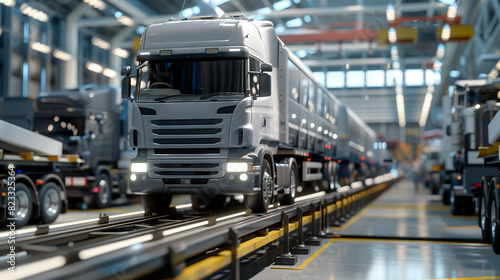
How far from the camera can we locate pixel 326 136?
16.8m

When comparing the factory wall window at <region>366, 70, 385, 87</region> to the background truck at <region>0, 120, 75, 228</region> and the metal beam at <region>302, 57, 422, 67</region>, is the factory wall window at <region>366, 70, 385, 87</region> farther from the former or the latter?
the background truck at <region>0, 120, 75, 228</region>

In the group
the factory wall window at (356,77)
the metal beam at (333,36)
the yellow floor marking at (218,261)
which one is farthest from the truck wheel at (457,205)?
the factory wall window at (356,77)

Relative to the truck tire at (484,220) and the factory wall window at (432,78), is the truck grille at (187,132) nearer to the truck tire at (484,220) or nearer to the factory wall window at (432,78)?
the truck tire at (484,220)

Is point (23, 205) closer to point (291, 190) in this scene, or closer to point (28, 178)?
point (28, 178)

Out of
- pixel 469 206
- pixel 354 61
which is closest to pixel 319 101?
pixel 469 206

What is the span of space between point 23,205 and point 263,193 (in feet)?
16.9

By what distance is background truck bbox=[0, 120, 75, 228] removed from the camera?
413 inches

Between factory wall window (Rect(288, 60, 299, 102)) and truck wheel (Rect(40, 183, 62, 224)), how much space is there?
17.9 feet

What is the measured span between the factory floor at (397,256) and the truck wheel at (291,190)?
1.03 metres

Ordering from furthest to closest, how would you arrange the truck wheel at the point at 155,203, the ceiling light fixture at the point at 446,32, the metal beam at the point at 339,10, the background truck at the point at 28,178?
the metal beam at the point at 339,10, the ceiling light fixture at the point at 446,32, the background truck at the point at 28,178, the truck wheel at the point at 155,203

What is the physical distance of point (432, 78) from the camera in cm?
4519

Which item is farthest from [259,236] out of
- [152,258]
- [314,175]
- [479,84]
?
[479,84]

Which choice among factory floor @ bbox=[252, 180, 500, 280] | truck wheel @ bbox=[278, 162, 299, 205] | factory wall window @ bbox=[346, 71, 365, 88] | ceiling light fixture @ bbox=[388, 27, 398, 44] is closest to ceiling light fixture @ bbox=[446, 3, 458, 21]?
ceiling light fixture @ bbox=[388, 27, 398, 44]

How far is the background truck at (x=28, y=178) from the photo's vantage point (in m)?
10.5
